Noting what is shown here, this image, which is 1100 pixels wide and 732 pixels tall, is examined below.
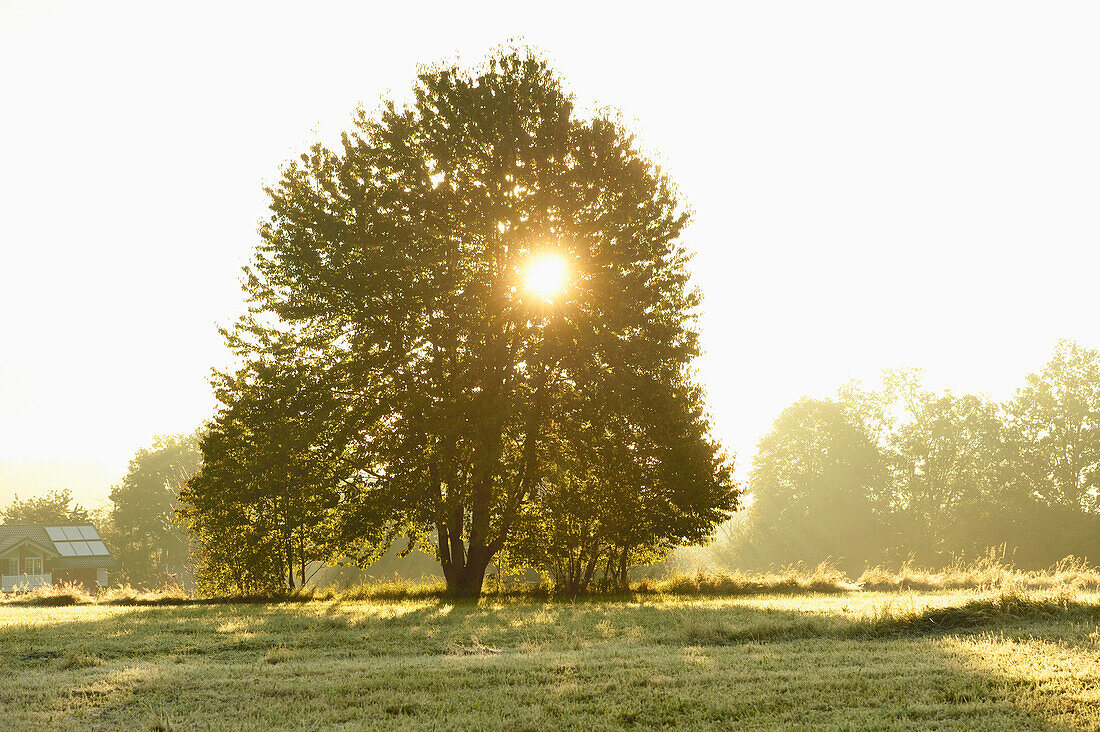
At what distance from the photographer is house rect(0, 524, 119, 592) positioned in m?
61.8

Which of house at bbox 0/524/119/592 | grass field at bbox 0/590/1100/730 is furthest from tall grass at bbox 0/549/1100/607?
house at bbox 0/524/119/592

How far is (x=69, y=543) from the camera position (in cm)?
6375

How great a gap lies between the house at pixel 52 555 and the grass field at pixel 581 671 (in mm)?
61098

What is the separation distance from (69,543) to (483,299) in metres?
62.0

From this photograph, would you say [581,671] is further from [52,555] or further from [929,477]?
[52,555]

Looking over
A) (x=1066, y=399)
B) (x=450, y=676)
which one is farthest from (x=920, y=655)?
(x=1066, y=399)

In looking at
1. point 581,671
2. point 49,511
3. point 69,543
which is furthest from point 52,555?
point 581,671

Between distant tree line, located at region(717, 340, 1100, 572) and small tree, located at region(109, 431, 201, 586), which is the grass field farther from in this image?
small tree, located at region(109, 431, 201, 586)

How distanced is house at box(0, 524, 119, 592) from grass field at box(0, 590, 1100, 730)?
61.1 m

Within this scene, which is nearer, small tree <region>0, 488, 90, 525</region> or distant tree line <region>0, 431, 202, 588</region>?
distant tree line <region>0, 431, 202, 588</region>

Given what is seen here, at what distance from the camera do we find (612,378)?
56.7 feet

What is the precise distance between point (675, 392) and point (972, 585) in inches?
308

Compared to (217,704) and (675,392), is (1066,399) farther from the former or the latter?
(217,704)

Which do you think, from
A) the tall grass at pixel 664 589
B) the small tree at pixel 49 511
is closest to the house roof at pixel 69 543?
the small tree at pixel 49 511
